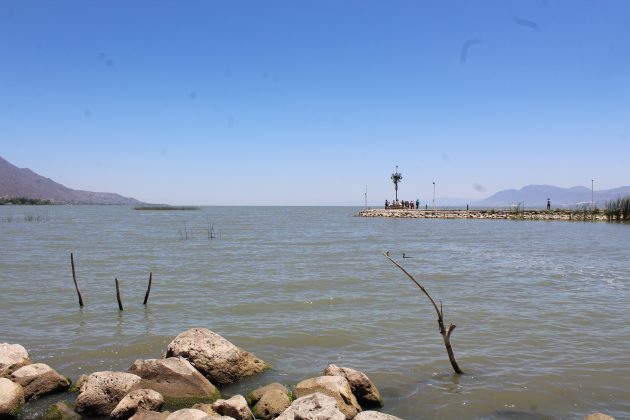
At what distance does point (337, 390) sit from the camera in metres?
7.87

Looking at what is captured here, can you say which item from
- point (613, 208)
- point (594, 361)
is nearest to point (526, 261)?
point (594, 361)

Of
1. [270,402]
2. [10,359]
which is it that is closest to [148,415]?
[270,402]

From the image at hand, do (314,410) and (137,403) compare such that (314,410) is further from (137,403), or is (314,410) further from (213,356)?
(213,356)

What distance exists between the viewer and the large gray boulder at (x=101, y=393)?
803cm

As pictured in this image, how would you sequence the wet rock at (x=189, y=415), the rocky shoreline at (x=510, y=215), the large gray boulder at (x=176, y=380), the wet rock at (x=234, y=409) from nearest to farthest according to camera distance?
1. the wet rock at (x=189, y=415)
2. the wet rock at (x=234, y=409)
3. the large gray boulder at (x=176, y=380)
4. the rocky shoreline at (x=510, y=215)

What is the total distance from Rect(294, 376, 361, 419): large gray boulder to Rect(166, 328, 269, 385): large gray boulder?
1.85m

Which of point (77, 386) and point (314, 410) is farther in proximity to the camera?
point (77, 386)

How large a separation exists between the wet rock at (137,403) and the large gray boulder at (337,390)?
7.51 feet

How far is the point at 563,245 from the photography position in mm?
38188

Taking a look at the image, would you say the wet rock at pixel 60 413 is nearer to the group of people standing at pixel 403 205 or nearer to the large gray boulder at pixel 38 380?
the large gray boulder at pixel 38 380

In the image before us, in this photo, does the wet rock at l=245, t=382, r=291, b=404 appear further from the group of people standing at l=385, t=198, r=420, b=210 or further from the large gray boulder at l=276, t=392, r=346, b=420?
the group of people standing at l=385, t=198, r=420, b=210

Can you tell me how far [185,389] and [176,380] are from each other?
0.77 feet

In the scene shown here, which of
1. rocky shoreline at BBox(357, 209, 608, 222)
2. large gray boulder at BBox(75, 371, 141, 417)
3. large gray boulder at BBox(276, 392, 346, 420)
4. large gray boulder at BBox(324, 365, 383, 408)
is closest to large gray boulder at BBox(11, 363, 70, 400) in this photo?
large gray boulder at BBox(75, 371, 141, 417)

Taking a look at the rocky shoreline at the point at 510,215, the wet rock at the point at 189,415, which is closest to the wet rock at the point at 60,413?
the wet rock at the point at 189,415
